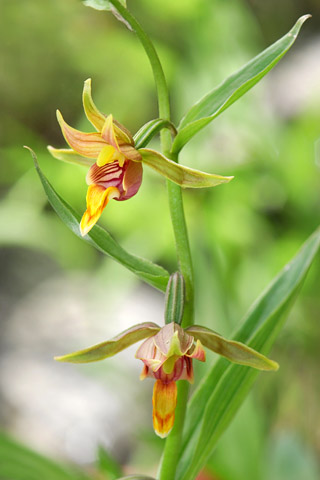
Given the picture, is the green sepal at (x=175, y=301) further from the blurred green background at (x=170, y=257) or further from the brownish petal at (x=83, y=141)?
the blurred green background at (x=170, y=257)

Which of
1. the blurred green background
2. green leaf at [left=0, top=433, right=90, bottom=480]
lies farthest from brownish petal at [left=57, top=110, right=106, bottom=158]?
the blurred green background

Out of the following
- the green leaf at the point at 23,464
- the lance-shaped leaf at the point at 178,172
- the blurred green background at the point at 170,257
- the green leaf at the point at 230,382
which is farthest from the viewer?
the blurred green background at the point at 170,257

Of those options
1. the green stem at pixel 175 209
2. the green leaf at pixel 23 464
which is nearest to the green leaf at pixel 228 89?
the green stem at pixel 175 209

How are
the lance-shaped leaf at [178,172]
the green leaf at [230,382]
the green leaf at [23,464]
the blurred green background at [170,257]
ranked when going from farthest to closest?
the blurred green background at [170,257] → the green leaf at [23,464] → the green leaf at [230,382] → the lance-shaped leaf at [178,172]

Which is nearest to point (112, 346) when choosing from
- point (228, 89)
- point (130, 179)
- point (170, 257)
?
point (130, 179)

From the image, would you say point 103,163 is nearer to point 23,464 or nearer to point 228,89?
point 228,89

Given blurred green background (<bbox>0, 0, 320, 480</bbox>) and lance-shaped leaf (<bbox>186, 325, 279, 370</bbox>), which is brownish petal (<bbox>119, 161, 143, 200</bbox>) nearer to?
lance-shaped leaf (<bbox>186, 325, 279, 370</bbox>)
